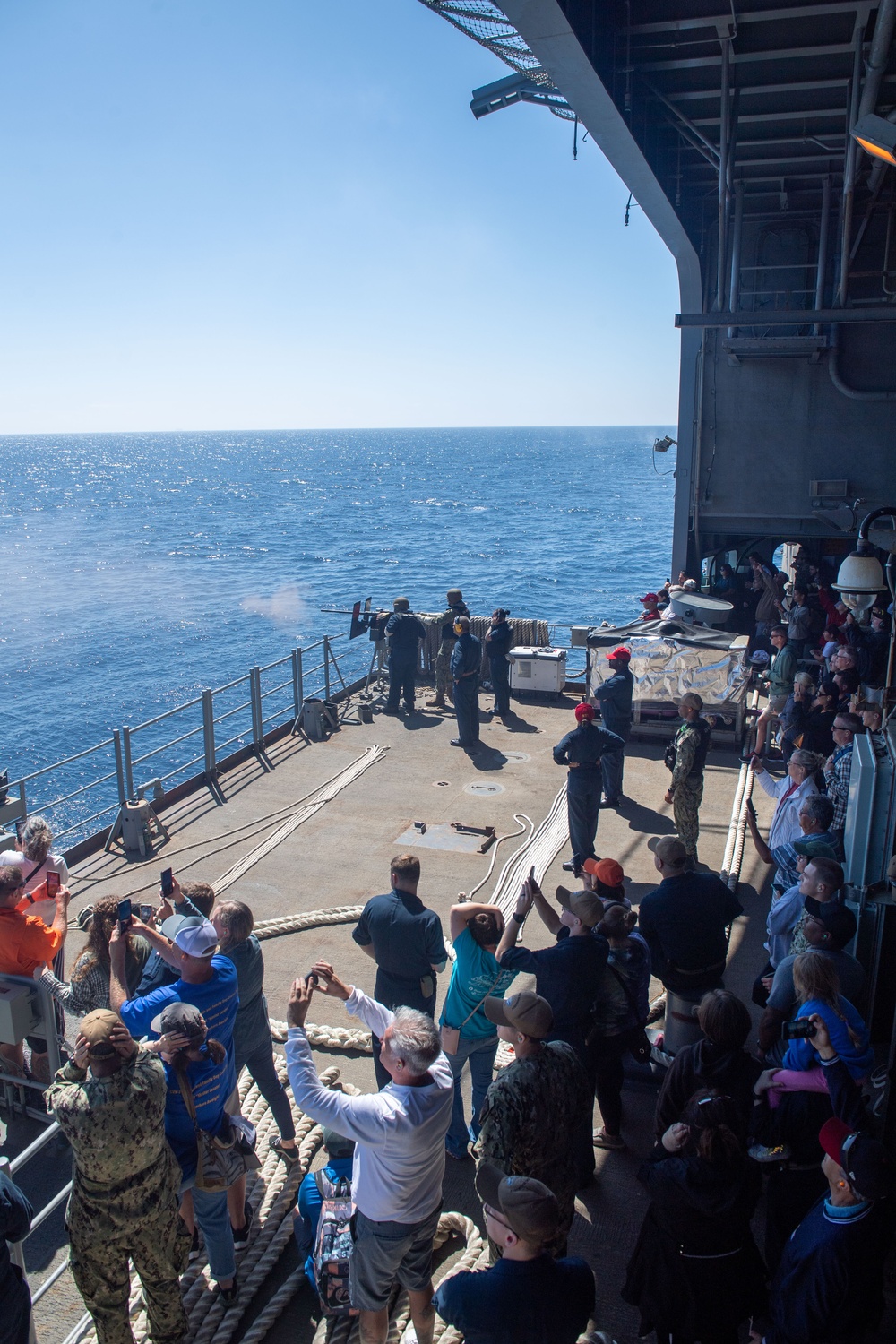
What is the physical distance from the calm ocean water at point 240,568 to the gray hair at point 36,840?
20.3 m

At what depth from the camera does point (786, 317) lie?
39.4ft

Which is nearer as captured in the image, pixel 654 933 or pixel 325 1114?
pixel 325 1114

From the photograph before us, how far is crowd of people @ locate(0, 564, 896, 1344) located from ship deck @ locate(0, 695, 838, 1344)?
227mm

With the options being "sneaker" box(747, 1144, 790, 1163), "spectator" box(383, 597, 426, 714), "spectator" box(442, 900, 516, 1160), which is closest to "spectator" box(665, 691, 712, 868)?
"spectator" box(442, 900, 516, 1160)

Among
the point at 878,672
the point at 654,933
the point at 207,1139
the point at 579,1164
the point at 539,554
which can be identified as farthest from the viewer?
the point at 539,554

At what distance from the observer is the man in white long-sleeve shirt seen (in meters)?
3.46

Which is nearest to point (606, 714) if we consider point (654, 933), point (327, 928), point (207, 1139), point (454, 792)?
point (454, 792)

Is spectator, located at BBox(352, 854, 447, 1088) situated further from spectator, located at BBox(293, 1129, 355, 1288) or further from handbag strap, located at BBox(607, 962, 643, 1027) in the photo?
handbag strap, located at BBox(607, 962, 643, 1027)

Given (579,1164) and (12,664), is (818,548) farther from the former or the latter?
(12,664)

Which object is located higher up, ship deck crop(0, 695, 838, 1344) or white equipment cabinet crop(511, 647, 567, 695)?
white equipment cabinet crop(511, 647, 567, 695)

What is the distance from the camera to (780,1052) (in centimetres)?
414

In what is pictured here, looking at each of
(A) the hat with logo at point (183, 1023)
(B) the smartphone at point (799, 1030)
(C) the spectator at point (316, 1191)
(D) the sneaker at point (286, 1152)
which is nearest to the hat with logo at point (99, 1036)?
(A) the hat with logo at point (183, 1023)

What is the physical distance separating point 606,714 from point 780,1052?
19.2 ft

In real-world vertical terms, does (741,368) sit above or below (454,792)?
above
